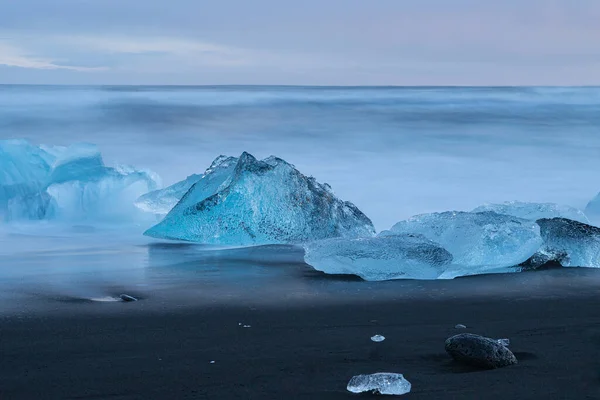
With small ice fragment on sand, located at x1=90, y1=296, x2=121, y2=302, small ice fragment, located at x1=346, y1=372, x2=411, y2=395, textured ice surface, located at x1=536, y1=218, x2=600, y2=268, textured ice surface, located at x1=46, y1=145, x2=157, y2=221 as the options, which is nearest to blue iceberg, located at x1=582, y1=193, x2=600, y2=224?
textured ice surface, located at x1=536, y1=218, x2=600, y2=268

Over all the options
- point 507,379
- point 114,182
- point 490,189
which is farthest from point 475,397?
point 490,189

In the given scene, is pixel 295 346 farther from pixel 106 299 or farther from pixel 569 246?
pixel 569 246

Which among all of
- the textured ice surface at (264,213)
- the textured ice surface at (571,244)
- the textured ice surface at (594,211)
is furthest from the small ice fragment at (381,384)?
the textured ice surface at (594,211)

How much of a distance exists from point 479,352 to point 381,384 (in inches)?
16.5

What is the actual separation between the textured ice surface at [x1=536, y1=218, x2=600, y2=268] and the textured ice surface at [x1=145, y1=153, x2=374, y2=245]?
136cm

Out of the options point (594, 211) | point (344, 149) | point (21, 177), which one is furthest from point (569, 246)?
point (344, 149)

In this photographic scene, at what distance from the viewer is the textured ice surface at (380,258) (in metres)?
4.39

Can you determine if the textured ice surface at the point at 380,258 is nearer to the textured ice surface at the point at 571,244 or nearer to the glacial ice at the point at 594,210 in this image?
the textured ice surface at the point at 571,244

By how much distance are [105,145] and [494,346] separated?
37.7 feet

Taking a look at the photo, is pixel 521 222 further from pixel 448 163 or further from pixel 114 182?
pixel 448 163

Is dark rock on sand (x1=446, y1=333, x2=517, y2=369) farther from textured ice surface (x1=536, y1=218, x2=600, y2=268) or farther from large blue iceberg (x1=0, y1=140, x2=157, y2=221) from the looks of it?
large blue iceberg (x1=0, y1=140, x2=157, y2=221)

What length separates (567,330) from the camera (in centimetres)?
343

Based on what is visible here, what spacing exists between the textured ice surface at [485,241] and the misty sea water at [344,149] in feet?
4.72

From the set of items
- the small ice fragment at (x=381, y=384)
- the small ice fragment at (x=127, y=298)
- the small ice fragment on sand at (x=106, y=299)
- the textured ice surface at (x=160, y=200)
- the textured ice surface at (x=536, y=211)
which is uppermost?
the textured ice surface at (x=536, y=211)
